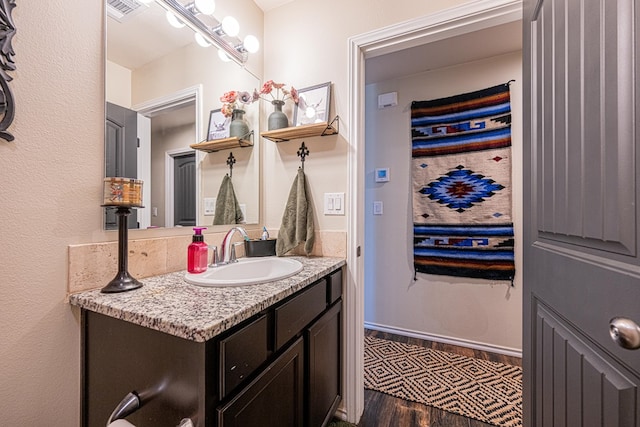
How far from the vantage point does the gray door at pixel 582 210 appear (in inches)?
19.8

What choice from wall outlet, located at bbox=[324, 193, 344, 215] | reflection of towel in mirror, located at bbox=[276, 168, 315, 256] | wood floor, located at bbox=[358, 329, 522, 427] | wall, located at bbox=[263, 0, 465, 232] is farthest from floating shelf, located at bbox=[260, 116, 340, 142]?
wood floor, located at bbox=[358, 329, 522, 427]

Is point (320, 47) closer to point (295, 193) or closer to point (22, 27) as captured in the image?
point (295, 193)

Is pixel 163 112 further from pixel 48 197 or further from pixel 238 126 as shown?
pixel 48 197

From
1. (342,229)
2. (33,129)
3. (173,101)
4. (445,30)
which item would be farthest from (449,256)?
(33,129)

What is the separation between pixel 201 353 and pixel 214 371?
0.06 metres

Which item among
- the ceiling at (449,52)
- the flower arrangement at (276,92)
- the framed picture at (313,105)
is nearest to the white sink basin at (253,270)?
the framed picture at (313,105)

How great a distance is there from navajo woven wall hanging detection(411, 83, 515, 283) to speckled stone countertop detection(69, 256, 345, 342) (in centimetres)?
160

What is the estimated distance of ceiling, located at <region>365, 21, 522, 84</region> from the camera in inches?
71.3

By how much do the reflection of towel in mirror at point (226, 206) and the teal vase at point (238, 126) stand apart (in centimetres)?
25

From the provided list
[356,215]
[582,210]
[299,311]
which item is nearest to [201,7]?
[356,215]

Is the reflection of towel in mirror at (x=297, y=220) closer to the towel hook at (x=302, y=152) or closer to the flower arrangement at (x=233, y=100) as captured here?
the towel hook at (x=302, y=152)

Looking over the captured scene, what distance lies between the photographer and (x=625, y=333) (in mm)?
479

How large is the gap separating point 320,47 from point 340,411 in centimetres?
202

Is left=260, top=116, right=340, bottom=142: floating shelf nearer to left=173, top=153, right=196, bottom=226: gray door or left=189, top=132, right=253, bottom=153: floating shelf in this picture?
left=189, top=132, right=253, bottom=153: floating shelf
